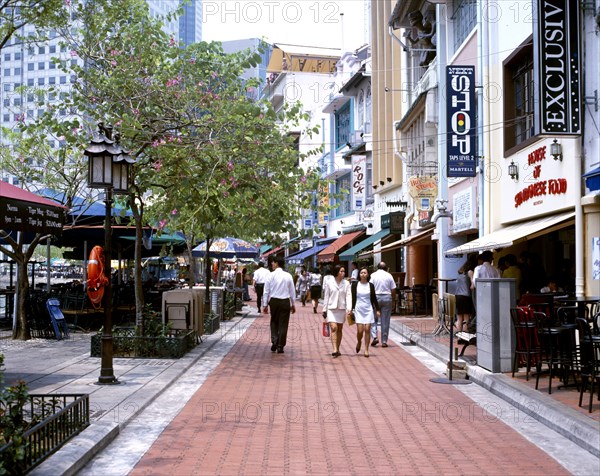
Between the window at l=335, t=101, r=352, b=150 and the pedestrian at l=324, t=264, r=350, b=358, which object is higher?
the window at l=335, t=101, r=352, b=150

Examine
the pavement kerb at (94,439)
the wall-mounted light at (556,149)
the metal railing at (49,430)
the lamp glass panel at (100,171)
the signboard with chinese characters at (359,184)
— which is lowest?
the pavement kerb at (94,439)

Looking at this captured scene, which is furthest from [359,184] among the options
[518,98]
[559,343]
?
[559,343]

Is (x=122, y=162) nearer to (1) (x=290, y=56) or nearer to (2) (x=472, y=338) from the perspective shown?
(2) (x=472, y=338)

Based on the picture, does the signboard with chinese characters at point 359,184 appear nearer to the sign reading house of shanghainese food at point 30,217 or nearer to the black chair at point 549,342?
the black chair at point 549,342

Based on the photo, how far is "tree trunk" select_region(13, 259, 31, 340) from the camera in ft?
56.8

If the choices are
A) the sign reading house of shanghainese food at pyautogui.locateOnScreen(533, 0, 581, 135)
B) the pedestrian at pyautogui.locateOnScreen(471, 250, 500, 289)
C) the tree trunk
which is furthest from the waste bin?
the tree trunk

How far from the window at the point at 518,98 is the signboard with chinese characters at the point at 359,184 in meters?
21.8

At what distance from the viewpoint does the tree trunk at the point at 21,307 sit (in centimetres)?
1731

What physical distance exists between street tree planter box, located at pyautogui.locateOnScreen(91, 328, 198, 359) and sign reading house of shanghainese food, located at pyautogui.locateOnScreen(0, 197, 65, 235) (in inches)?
154

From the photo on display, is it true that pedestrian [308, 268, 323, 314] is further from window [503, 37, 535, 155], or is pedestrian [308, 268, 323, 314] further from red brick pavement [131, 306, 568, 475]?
red brick pavement [131, 306, 568, 475]

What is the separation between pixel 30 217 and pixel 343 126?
39967mm

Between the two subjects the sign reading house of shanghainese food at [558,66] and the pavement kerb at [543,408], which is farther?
the sign reading house of shanghainese food at [558,66]

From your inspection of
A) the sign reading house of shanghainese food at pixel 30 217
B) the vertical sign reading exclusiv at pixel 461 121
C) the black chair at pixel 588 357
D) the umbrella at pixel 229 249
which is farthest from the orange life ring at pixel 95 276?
the umbrella at pixel 229 249

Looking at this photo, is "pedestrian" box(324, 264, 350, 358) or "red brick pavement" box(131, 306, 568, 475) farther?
"pedestrian" box(324, 264, 350, 358)
